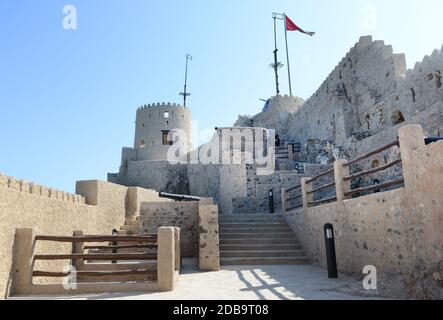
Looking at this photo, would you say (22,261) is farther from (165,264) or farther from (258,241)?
(258,241)

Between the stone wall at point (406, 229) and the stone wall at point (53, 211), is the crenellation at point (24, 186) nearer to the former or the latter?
the stone wall at point (53, 211)

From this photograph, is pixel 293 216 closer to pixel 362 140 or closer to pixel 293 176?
pixel 293 176

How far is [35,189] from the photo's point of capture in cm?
732

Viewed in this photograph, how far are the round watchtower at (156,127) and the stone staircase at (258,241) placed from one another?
20081 millimetres

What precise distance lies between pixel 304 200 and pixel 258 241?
1.98 m

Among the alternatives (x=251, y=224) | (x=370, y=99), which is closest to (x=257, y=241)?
(x=251, y=224)

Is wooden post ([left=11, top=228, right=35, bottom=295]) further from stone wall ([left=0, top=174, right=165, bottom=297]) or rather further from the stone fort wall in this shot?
the stone fort wall

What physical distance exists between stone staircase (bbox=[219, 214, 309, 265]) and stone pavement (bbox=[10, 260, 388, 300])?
88cm

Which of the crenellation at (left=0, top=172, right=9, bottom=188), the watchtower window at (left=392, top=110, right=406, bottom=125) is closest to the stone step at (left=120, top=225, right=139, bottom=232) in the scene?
the crenellation at (left=0, top=172, right=9, bottom=188)

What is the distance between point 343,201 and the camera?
8070mm

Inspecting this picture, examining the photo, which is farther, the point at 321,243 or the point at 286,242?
the point at 286,242

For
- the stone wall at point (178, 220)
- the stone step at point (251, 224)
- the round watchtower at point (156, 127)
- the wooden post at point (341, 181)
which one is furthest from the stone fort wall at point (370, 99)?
the round watchtower at point (156, 127)
